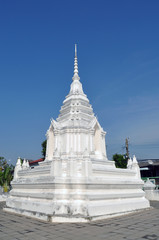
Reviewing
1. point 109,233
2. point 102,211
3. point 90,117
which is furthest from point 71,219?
point 90,117

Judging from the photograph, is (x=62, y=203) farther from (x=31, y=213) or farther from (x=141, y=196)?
Result: (x=141, y=196)

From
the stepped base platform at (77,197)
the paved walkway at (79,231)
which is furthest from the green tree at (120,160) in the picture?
the paved walkway at (79,231)

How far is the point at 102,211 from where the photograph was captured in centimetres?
1154

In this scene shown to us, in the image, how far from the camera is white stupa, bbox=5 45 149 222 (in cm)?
1112

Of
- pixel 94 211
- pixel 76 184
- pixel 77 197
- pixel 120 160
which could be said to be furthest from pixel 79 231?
pixel 120 160

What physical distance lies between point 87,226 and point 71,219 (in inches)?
50.5

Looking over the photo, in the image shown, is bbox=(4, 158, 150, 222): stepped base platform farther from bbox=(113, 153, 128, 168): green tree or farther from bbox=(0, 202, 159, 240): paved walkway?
bbox=(113, 153, 128, 168): green tree

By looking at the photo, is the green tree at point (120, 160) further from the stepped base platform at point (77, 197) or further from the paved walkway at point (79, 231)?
the paved walkway at point (79, 231)

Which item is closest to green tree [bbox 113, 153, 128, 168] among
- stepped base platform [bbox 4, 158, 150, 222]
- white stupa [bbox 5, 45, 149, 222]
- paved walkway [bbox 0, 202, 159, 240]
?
white stupa [bbox 5, 45, 149, 222]

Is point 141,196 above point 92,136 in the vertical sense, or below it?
below

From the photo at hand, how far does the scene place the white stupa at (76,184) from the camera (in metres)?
11.1

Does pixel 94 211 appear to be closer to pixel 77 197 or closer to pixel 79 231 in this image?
pixel 77 197

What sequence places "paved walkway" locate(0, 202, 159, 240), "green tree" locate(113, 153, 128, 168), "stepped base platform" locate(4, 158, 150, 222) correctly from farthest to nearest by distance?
"green tree" locate(113, 153, 128, 168) → "stepped base platform" locate(4, 158, 150, 222) → "paved walkway" locate(0, 202, 159, 240)

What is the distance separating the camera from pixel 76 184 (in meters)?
11.7
